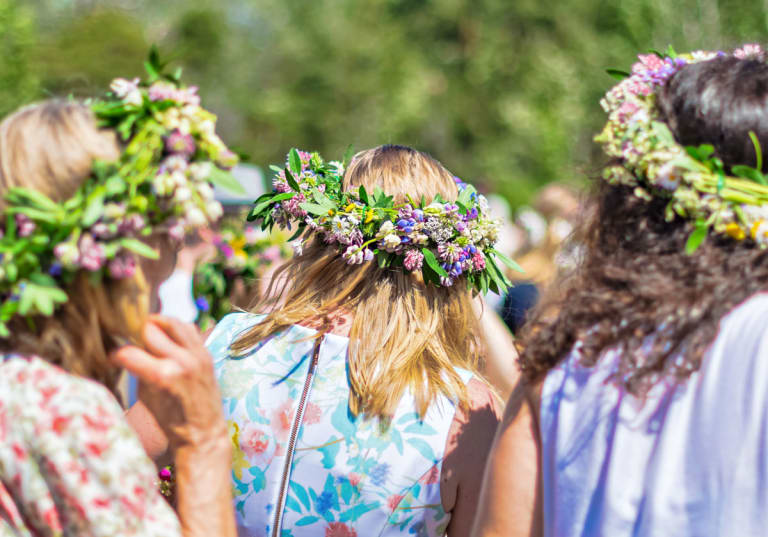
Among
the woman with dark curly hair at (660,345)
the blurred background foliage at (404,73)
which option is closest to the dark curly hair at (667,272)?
the woman with dark curly hair at (660,345)

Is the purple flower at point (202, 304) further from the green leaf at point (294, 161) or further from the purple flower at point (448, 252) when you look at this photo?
the purple flower at point (448, 252)

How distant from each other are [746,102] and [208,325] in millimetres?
3610

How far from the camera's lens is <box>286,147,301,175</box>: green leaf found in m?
2.58

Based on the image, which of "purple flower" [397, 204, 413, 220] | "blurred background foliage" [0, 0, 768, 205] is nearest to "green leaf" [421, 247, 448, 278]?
"purple flower" [397, 204, 413, 220]

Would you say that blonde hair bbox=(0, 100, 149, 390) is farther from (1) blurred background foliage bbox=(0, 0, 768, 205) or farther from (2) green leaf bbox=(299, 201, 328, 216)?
(1) blurred background foliage bbox=(0, 0, 768, 205)

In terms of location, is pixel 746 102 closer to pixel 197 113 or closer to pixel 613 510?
pixel 613 510

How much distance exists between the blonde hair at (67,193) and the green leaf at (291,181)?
0.98 m

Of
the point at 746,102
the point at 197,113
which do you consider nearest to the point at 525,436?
the point at 746,102

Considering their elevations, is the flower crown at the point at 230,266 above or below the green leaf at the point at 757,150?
above

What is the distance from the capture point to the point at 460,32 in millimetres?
32406

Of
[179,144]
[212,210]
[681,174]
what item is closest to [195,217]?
[212,210]

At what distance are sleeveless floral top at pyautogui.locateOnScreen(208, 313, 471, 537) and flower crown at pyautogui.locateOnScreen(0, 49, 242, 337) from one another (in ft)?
2.28

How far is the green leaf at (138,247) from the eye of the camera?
1.52 m

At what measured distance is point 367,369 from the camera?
2.14m
